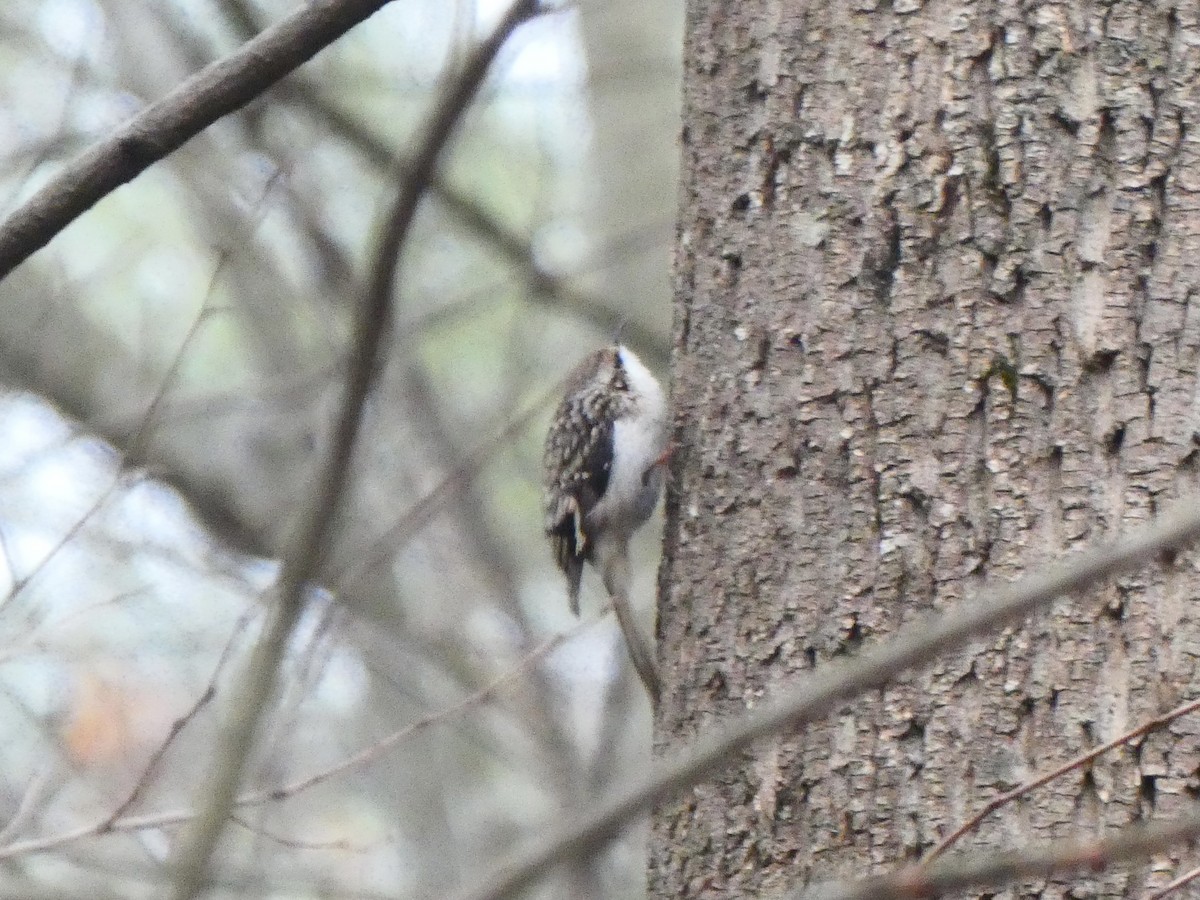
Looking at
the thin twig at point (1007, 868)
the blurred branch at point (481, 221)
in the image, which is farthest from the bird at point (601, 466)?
the thin twig at point (1007, 868)

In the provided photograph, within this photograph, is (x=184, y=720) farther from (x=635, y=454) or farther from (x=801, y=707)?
(x=801, y=707)

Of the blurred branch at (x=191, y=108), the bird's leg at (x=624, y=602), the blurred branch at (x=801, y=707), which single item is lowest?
the blurred branch at (x=801, y=707)

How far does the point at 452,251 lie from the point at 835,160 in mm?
3254

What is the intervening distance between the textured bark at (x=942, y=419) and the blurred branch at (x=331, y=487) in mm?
815

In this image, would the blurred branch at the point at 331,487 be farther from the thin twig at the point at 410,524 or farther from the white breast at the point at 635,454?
the white breast at the point at 635,454

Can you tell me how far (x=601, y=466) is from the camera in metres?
3.99

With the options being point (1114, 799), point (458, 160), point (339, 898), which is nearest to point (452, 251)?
point (458, 160)

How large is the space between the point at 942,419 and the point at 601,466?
77.0 inches

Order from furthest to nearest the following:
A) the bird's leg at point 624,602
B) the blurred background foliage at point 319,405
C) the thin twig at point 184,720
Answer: the blurred background foliage at point 319,405 < the bird's leg at point 624,602 < the thin twig at point 184,720

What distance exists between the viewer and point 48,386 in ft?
14.2

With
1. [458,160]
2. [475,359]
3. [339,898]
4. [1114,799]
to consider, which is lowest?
[1114,799]

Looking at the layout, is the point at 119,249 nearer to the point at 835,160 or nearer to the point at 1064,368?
the point at 835,160

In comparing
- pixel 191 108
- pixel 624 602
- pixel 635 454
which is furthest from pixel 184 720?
pixel 635 454

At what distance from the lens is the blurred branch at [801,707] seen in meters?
0.81
